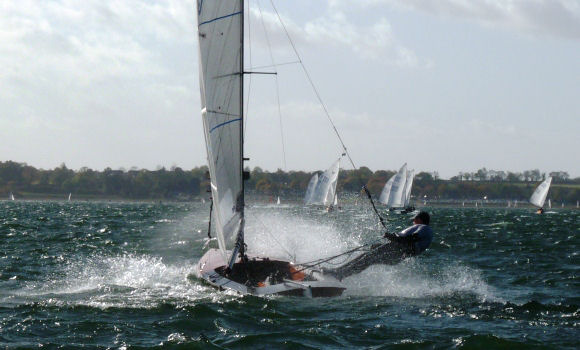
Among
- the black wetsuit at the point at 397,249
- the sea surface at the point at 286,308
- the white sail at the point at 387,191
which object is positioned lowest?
the sea surface at the point at 286,308

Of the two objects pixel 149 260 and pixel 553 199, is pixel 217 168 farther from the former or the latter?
pixel 553 199

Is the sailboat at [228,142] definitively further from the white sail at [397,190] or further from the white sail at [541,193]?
the white sail at [541,193]

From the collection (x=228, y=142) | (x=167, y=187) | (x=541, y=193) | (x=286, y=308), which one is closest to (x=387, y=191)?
(x=541, y=193)

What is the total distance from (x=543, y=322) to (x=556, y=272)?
7741mm

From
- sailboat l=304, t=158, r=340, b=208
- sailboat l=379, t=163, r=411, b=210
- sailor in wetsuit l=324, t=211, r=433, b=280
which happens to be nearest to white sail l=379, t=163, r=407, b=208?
sailboat l=379, t=163, r=411, b=210

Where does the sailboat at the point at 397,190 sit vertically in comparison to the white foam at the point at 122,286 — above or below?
above

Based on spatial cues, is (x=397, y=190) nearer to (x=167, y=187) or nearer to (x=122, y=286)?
(x=122, y=286)

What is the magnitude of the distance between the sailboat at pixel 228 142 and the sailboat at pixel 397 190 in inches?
2200

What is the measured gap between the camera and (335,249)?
23.6m

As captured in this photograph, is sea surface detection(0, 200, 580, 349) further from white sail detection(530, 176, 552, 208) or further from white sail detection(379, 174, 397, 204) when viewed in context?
white sail detection(530, 176, 552, 208)

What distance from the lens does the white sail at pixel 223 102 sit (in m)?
15.5

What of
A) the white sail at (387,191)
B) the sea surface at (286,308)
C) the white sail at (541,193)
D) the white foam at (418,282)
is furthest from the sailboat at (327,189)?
the white foam at (418,282)

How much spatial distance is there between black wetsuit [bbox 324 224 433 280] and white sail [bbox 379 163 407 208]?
56423mm

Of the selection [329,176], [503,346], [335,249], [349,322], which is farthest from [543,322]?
[329,176]
